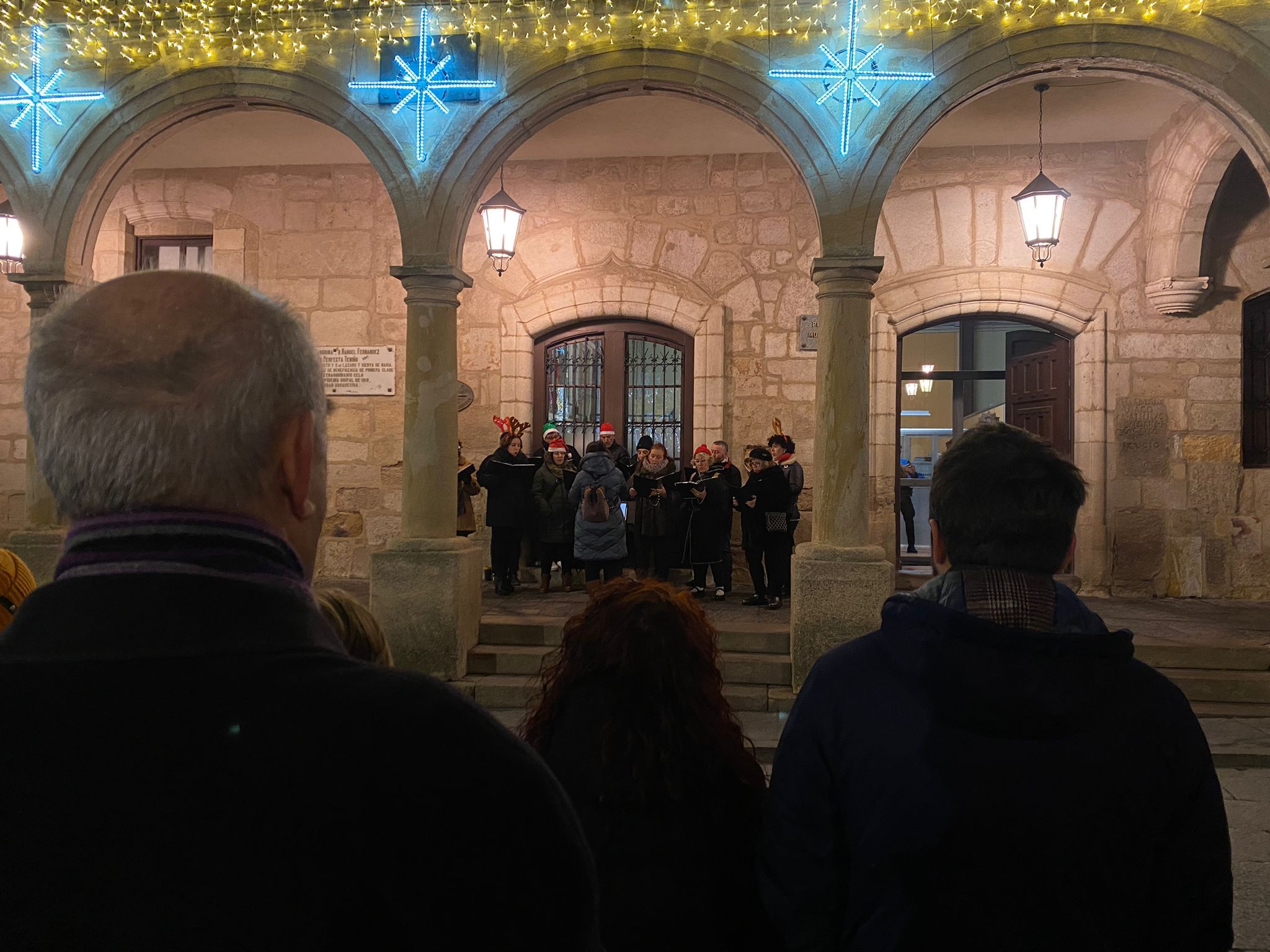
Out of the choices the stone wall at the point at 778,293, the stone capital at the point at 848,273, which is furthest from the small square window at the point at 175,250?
the stone capital at the point at 848,273

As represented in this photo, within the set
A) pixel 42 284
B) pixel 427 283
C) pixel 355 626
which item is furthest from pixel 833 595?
pixel 42 284

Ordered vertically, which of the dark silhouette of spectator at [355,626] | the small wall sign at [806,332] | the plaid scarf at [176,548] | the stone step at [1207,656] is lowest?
the stone step at [1207,656]

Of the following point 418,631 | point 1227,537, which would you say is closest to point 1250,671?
point 1227,537

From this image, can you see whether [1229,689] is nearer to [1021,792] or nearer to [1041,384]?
[1041,384]

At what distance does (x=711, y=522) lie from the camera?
7.63 m

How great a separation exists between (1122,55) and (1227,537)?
15.0 feet

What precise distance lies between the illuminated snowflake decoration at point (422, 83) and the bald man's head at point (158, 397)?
5753mm

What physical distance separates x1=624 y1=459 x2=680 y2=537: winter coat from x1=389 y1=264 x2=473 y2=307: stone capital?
7.76 feet

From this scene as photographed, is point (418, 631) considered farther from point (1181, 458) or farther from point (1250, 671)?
point (1181, 458)

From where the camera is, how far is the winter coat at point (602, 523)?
7363 millimetres

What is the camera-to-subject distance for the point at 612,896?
62.3 inches

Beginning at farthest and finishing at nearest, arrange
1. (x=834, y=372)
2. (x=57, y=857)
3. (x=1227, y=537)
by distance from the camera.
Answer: (x=1227, y=537) < (x=834, y=372) < (x=57, y=857)

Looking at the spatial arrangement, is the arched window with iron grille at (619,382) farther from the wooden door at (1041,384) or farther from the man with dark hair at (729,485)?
the wooden door at (1041,384)

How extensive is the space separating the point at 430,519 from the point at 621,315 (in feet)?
11.6
